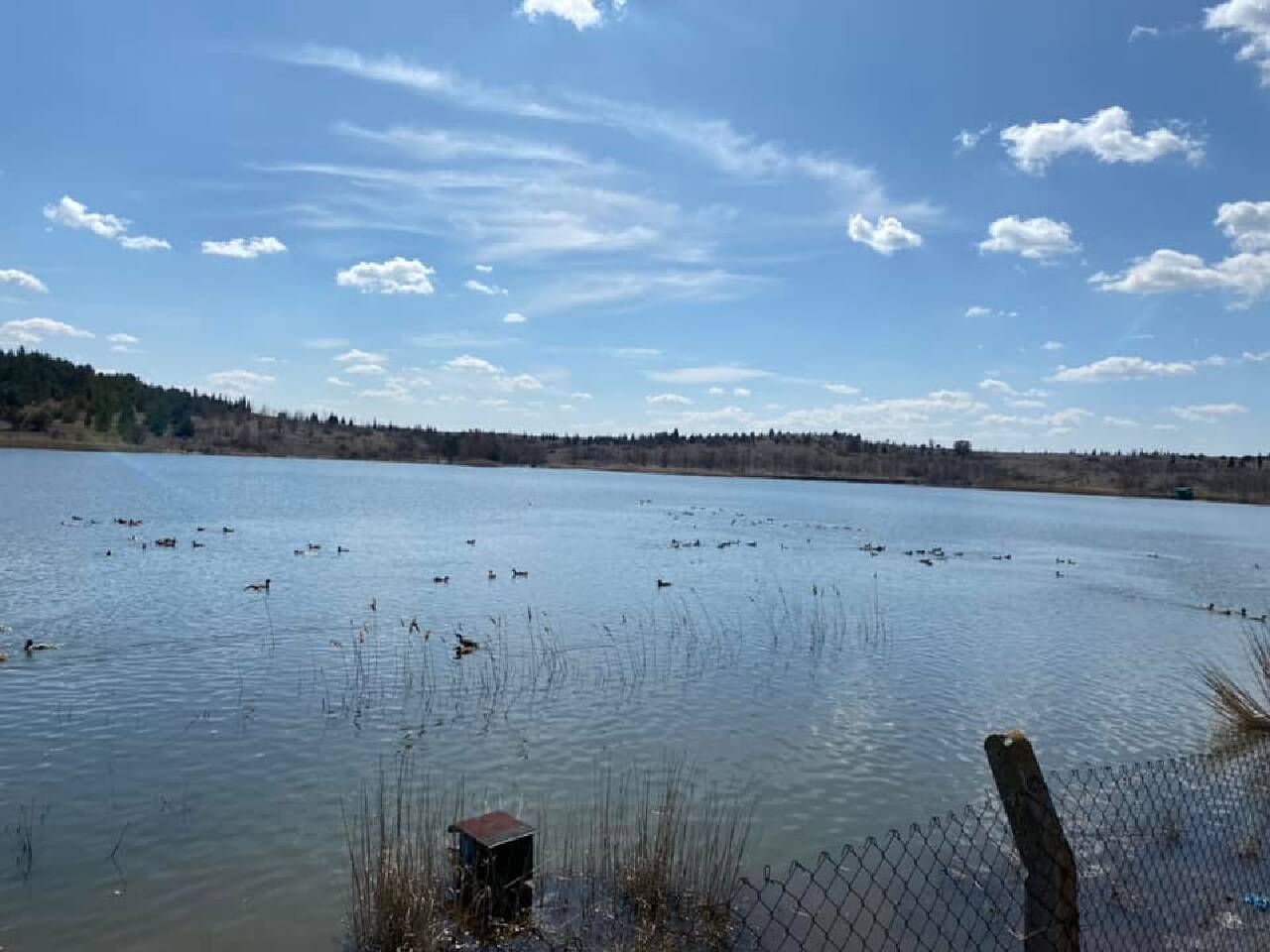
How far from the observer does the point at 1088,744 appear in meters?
15.0

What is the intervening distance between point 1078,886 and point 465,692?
440 inches

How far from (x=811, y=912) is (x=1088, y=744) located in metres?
8.72

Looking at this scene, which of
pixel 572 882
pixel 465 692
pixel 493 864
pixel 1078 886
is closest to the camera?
pixel 493 864

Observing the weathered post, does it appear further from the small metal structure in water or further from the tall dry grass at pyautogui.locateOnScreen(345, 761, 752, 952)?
the small metal structure in water

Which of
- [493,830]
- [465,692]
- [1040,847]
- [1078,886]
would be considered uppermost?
[1040,847]

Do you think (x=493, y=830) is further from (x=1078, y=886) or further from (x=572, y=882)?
(x=1078, y=886)

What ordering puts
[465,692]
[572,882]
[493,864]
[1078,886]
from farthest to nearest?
[465,692], [572,882], [1078,886], [493,864]

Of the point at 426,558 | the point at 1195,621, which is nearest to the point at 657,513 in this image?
the point at 426,558

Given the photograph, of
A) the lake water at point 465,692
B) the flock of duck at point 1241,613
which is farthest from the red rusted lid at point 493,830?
the flock of duck at point 1241,613

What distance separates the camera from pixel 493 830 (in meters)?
7.09

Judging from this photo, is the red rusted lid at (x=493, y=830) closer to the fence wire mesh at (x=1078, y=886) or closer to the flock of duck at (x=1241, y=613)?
the fence wire mesh at (x=1078, y=886)

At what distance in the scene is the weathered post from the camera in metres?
4.74

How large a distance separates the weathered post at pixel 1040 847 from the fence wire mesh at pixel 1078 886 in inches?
74.7

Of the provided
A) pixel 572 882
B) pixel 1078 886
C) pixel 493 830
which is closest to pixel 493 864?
pixel 493 830
